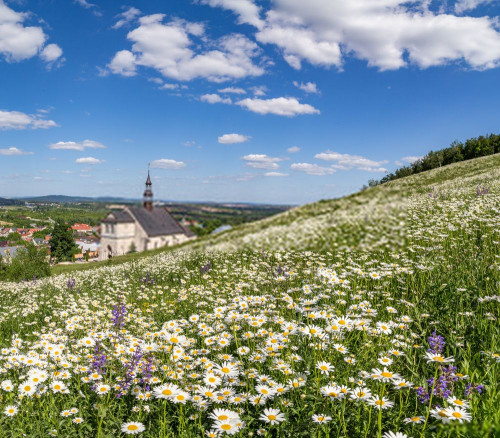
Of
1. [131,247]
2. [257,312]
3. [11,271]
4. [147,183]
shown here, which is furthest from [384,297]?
[147,183]

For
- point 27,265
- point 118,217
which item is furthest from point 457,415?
point 118,217

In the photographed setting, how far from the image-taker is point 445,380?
2.68 metres

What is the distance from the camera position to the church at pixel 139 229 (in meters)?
68.4

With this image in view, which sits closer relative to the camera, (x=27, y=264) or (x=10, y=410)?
(x=10, y=410)

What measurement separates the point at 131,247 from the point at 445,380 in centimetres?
7143

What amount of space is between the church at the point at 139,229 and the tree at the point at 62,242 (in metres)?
19.7

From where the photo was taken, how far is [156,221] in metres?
77.8

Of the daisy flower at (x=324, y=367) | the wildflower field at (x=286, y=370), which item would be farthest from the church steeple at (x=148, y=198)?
the daisy flower at (x=324, y=367)

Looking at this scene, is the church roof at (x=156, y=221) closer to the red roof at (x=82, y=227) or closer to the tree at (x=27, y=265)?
the red roof at (x=82, y=227)

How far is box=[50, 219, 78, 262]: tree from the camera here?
3875cm

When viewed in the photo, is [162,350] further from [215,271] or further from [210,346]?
[215,271]

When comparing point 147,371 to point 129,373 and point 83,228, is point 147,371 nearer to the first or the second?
point 129,373

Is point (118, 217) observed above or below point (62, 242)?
above

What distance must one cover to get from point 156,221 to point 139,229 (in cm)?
655
